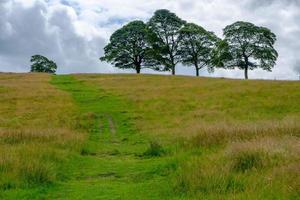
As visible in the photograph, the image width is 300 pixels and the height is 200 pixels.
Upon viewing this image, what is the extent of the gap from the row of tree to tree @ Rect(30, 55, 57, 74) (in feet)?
103

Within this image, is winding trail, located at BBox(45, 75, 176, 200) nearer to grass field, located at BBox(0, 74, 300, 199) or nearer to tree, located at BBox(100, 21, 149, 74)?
grass field, located at BBox(0, 74, 300, 199)

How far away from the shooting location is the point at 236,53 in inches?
3088

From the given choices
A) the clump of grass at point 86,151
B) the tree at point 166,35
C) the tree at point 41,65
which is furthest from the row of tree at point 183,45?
the clump of grass at point 86,151

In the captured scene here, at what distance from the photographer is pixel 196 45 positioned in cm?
8312

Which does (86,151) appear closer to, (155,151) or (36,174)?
(155,151)

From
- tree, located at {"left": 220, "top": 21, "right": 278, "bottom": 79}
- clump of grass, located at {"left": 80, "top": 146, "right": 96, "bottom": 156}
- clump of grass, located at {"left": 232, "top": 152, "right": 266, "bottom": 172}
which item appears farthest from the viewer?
tree, located at {"left": 220, "top": 21, "right": 278, "bottom": 79}

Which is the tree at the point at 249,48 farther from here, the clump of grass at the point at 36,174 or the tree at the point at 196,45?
the clump of grass at the point at 36,174

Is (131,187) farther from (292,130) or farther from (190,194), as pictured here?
(292,130)

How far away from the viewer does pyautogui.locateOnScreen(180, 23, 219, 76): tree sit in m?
82.8

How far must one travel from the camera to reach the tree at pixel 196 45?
82.8 m

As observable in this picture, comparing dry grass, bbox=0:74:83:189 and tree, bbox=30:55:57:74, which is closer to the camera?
dry grass, bbox=0:74:83:189

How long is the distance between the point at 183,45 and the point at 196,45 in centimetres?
247

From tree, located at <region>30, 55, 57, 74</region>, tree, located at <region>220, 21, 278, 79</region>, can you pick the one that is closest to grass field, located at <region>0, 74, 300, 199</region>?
tree, located at <region>220, 21, 278, 79</region>

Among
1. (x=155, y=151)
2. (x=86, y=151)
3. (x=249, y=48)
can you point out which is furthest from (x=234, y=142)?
(x=249, y=48)
